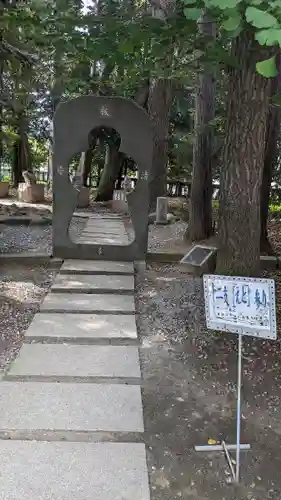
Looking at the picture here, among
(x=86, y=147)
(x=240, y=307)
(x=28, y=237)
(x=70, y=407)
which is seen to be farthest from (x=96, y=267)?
(x=240, y=307)

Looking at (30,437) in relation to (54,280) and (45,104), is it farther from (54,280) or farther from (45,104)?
(45,104)

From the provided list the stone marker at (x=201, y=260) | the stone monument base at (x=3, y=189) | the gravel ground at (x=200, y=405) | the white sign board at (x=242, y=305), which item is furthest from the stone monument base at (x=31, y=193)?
the white sign board at (x=242, y=305)

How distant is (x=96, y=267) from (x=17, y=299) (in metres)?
1.48

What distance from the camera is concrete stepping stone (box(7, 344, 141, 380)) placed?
346cm

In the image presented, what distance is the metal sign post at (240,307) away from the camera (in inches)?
96.9

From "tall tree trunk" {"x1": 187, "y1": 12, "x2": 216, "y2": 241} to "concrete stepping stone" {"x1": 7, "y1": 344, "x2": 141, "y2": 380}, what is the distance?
461 centimetres

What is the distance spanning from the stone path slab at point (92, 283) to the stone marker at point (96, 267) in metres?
0.13

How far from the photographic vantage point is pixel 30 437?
Result: 2.63 meters

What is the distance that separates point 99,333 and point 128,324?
371 mm

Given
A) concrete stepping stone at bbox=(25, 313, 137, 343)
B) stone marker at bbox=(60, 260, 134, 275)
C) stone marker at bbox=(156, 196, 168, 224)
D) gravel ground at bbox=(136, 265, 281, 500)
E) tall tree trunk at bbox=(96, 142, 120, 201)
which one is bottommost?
gravel ground at bbox=(136, 265, 281, 500)

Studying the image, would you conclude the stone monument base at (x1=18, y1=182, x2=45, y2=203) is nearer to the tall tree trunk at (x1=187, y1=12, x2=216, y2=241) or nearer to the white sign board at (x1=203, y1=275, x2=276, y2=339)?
the tall tree trunk at (x1=187, y1=12, x2=216, y2=241)

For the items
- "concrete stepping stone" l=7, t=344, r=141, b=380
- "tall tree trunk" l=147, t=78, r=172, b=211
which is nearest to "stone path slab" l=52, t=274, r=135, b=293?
"concrete stepping stone" l=7, t=344, r=141, b=380

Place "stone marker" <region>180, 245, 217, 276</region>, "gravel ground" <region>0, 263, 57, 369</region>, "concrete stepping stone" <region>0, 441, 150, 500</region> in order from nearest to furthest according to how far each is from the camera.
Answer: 1. "concrete stepping stone" <region>0, 441, 150, 500</region>
2. "gravel ground" <region>0, 263, 57, 369</region>
3. "stone marker" <region>180, 245, 217, 276</region>

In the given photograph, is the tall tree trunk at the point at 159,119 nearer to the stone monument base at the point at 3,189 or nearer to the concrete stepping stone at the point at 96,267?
the concrete stepping stone at the point at 96,267
